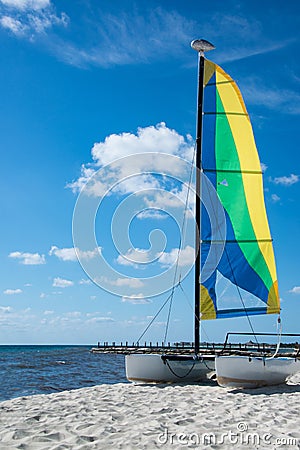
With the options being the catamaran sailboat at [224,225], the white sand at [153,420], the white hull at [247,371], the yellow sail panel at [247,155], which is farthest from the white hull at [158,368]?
the yellow sail panel at [247,155]

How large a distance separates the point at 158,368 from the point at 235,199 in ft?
16.9

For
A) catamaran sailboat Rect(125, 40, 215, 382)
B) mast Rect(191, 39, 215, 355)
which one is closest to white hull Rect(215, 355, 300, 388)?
catamaran sailboat Rect(125, 40, 215, 382)

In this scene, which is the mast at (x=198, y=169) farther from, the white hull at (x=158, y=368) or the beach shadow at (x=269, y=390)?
the beach shadow at (x=269, y=390)

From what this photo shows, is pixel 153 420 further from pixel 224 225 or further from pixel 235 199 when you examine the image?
pixel 235 199

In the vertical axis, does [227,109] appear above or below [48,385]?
above

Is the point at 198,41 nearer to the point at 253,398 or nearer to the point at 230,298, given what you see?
the point at 230,298

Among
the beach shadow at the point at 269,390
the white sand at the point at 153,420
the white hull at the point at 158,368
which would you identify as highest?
the white hull at the point at 158,368

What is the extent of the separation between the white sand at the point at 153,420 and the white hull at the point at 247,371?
0.25 metres

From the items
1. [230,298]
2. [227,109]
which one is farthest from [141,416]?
[227,109]

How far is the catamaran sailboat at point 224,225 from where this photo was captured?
40.2 ft

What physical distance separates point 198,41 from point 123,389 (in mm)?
10211

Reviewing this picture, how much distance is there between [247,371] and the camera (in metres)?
10.8

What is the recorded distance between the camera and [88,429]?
6.59 meters

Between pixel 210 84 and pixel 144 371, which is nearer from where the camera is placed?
pixel 144 371
